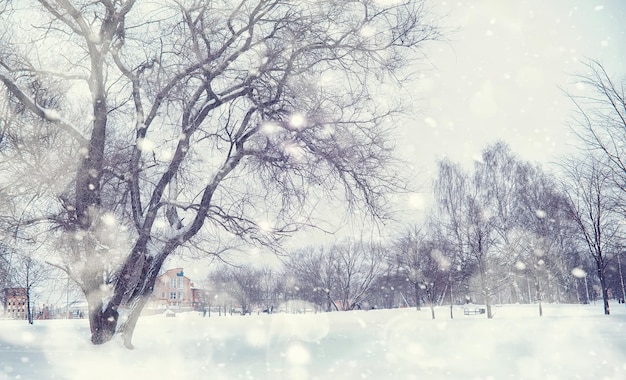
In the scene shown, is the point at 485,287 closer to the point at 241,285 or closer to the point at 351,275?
the point at 351,275

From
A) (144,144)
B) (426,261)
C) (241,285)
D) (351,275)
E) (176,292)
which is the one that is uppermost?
(144,144)

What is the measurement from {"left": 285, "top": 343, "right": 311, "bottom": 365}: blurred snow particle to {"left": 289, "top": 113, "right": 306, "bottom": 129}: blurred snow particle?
4.24 m

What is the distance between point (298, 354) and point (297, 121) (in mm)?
4611

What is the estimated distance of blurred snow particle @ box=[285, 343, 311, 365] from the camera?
8.09m

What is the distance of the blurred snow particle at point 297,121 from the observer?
7.99 m

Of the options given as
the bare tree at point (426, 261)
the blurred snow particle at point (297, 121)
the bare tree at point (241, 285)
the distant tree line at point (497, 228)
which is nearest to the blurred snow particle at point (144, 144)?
the blurred snow particle at point (297, 121)

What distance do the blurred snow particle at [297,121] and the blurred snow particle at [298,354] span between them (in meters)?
4.24

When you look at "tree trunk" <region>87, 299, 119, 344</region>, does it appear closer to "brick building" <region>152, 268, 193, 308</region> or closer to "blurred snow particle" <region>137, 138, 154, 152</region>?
"blurred snow particle" <region>137, 138, 154, 152</region>

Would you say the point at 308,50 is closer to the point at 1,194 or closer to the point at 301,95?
the point at 301,95

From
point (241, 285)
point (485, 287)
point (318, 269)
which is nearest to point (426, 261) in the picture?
point (485, 287)

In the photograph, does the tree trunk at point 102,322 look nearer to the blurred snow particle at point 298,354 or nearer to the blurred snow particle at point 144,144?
the blurred snow particle at point 144,144

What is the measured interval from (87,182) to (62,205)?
931 mm

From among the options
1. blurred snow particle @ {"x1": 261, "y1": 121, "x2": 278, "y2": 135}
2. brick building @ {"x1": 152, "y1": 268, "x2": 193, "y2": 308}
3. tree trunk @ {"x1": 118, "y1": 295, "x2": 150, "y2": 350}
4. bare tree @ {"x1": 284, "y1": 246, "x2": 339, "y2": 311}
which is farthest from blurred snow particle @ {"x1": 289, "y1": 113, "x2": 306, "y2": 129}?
brick building @ {"x1": 152, "y1": 268, "x2": 193, "y2": 308}

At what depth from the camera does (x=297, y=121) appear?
26.6ft
